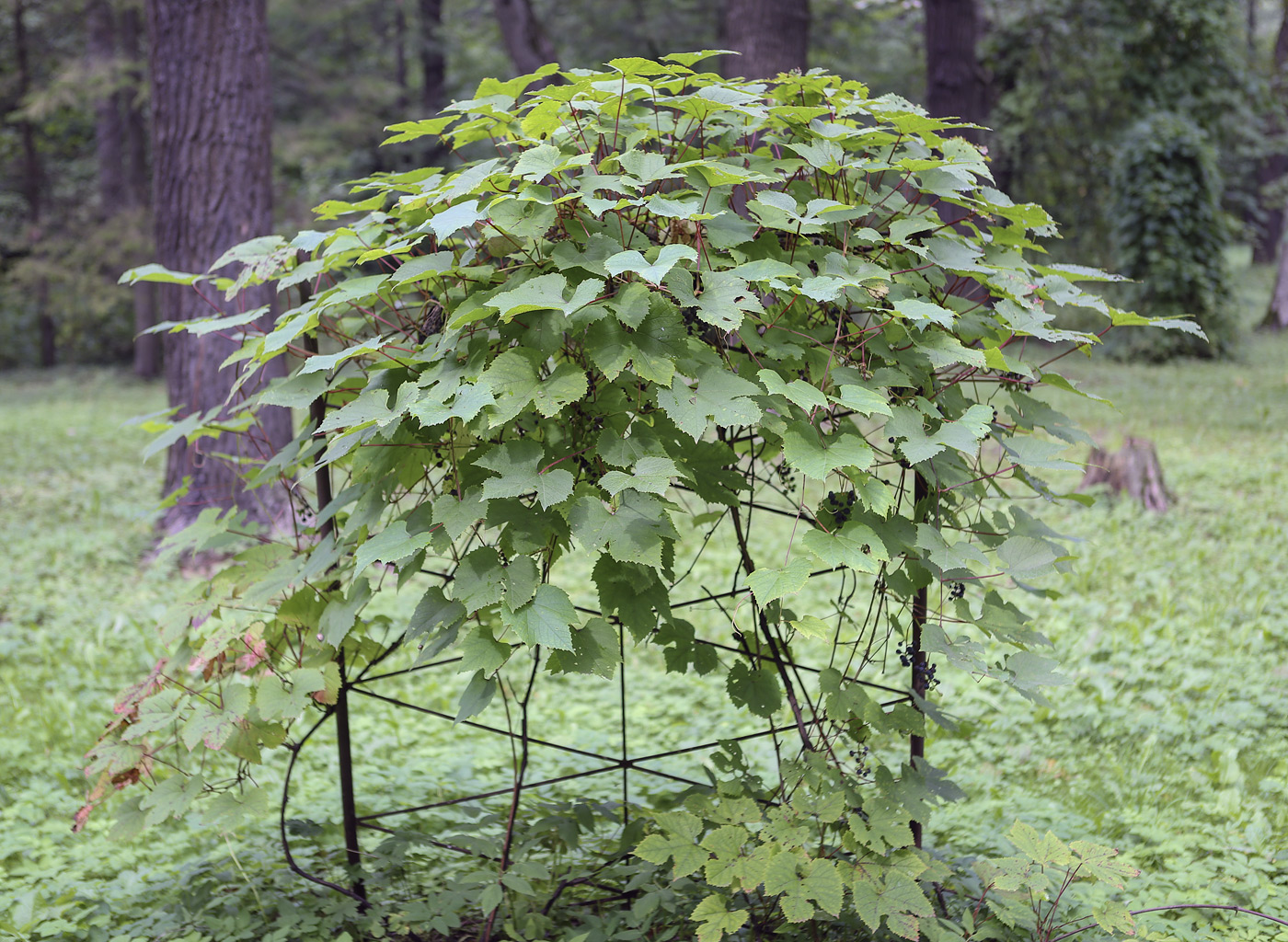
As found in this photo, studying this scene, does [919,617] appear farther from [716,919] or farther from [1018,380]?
[716,919]

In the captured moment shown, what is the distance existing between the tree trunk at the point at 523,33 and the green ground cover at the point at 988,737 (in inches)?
228

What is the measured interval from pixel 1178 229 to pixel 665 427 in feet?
44.1

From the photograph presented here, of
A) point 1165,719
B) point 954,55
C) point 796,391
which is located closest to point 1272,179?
point 954,55

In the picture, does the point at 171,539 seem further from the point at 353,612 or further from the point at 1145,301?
the point at 1145,301

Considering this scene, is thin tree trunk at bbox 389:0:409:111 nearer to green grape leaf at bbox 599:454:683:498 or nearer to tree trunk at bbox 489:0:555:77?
tree trunk at bbox 489:0:555:77

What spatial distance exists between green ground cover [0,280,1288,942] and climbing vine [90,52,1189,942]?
0.39m

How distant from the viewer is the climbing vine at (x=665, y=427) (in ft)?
5.00

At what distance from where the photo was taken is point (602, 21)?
14992mm

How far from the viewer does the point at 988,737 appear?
3303 mm

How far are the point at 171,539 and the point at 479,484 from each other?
2.73 ft

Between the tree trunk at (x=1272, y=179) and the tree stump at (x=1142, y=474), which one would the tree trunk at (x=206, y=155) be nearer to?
the tree stump at (x=1142, y=474)

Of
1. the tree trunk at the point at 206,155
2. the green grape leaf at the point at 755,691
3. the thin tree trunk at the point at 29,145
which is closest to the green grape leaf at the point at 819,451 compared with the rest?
the green grape leaf at the point at 755,691

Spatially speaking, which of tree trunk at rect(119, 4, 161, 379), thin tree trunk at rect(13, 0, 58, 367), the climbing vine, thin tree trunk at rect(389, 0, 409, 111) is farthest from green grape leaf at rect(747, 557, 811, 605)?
thin tree trunk at rect(13, 0, 58, 367)

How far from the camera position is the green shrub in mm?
12508
